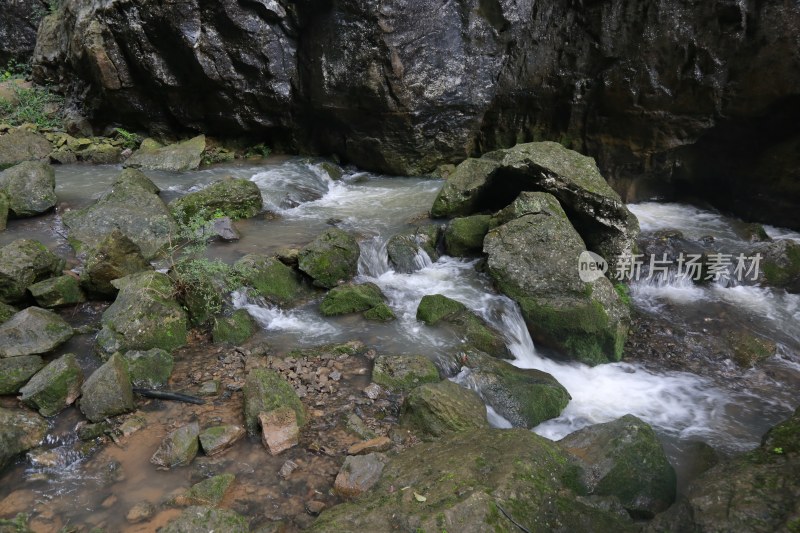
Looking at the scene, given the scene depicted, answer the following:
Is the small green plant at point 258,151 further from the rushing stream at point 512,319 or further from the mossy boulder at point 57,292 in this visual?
the mossy boulder at point 57,292

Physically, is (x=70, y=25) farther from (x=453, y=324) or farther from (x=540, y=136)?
(x=453, y=324)

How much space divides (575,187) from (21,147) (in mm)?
12035

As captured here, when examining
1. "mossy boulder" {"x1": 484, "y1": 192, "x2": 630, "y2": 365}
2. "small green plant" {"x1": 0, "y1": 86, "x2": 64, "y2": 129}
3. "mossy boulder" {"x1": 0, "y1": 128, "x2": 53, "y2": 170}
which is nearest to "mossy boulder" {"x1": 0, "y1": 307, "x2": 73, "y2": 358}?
"mossy boulder" {"x1": 484, "y1": 192, "x2": 630, "y2": 365}

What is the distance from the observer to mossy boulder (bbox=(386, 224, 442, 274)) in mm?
8289

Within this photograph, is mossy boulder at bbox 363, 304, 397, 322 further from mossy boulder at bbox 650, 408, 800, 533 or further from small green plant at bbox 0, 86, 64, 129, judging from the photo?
small green plant at bbox 0, 86, 64, 129

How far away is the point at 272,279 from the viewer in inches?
279

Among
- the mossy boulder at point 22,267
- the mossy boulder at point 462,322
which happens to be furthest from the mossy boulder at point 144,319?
the mossy boulder at point 462,322

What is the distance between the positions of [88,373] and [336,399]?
2.59 metres

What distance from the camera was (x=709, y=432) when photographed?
5.50 meters

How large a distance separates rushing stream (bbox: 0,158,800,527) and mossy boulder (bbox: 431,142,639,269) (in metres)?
1.19

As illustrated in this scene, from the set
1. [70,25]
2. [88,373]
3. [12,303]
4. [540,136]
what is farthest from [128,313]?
[70,25]

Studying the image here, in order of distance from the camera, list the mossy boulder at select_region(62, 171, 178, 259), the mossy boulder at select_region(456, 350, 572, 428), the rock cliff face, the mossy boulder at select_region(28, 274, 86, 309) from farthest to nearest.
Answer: the rock cliff face < the mossy boulder at select_region(62, 171, 178, 259) < the mossy boulder at select_region(28, 274, 86, 309) < the mossy boulder at select_region(456, 350, 572, 428)

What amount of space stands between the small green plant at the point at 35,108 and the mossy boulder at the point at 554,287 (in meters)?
12.9

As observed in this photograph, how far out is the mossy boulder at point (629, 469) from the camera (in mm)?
3738
